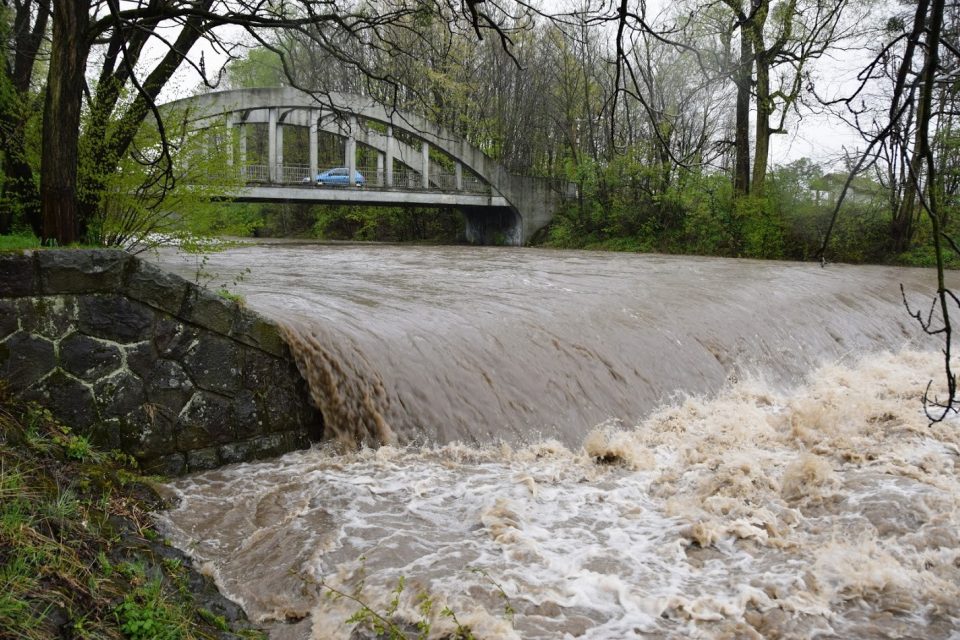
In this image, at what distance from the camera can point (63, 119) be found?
6.78 m

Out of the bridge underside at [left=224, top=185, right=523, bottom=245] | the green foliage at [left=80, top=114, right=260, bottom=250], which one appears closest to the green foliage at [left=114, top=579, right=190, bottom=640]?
the green foliage at [left=80, top=114, right=260, bottom=250]

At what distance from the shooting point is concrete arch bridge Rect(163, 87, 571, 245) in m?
26.3

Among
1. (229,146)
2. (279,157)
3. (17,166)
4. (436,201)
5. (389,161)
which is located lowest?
(17,166)

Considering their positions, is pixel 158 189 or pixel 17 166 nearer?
pixel 17 166

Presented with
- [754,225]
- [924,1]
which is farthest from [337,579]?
[754,225]

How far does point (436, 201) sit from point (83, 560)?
2703cm

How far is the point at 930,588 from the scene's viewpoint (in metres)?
3.46

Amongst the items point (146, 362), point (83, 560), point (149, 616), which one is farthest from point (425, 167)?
point (149, 616)

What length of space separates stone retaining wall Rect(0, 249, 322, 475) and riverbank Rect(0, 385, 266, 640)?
1.29 ft

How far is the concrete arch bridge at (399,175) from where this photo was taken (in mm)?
26281

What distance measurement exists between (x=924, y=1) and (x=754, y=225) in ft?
72.5

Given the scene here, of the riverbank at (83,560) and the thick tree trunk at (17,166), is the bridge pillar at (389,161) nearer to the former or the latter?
the thick tree trunk at (17,166)

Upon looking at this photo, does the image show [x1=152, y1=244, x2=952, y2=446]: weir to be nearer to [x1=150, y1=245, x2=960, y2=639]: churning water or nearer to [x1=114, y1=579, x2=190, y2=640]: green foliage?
[x1=150, y1=245, x2=960, y2=639]: churning water

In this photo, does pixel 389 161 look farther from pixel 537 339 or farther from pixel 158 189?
pixel 537 339
